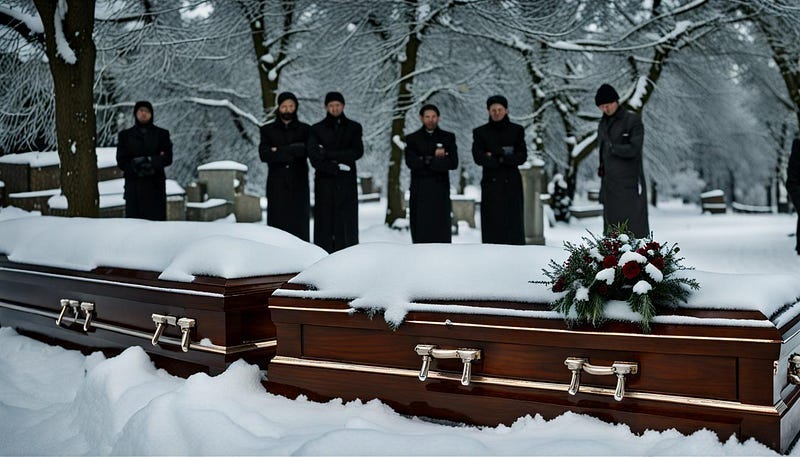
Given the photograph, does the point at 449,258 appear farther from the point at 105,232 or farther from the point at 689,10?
the point at 689,10

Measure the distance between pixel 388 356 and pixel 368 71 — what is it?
1179 centimetres

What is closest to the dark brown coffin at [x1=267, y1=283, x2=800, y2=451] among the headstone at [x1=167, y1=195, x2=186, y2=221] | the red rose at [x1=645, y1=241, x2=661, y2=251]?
the red rose at [x1=645, y1=241, x2=661, y2=251]

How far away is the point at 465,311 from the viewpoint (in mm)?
2814

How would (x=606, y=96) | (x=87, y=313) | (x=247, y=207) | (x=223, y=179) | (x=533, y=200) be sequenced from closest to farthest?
1. (x=87, y=313)
2. (x=606, y=96)
3. (x=533, y=200)
4. (x=247, y=207)
5. (x=223, y=179)

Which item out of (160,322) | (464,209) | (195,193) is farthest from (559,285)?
(195,193)

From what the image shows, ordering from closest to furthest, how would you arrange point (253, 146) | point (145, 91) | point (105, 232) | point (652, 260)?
point (652, 260), point (105, 232), point (145, 91), point (253, 146)

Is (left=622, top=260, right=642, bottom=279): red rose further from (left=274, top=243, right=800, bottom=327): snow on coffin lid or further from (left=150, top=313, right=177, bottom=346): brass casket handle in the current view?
(left=150, top=313, right=177, bottom=346): brass casket handle

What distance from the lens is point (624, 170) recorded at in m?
6.93

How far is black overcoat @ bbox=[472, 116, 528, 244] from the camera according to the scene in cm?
736

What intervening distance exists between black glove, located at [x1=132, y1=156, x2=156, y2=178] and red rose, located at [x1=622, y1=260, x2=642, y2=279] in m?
6.35

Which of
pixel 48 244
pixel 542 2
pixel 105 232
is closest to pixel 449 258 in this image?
pixel 105 232

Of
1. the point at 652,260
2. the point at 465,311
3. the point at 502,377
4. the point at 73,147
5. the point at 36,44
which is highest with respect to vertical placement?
the point at 36,44

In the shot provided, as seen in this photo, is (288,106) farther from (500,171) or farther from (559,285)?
(559,285)

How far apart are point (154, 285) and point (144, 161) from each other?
4.51m
